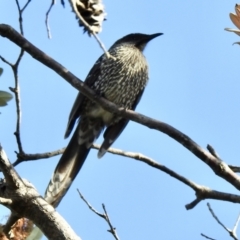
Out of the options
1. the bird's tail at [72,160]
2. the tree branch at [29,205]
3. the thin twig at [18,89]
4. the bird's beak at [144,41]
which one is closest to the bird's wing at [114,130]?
the bird's tail at [72,160]

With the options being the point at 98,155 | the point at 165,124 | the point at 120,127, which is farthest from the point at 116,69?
the point at 165,124

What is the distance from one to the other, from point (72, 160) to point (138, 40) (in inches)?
68.2

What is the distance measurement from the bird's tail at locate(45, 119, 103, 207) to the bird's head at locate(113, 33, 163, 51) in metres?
1.04

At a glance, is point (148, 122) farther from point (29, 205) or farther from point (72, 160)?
point (72, 160)

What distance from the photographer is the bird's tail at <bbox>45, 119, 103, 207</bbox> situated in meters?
4.07

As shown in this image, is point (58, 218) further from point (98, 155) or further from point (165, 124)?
point (98, 155)

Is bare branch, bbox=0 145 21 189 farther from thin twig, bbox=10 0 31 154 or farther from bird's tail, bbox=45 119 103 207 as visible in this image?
bird's tail, bbox=45 119 103 207

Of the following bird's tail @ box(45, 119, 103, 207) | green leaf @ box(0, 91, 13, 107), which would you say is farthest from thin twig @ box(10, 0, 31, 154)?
bird's tail @ box(45, 119, 103, 207)

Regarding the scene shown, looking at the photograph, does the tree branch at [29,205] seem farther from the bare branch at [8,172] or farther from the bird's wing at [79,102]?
the bird's wing at [79,102]

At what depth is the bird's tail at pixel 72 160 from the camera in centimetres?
407

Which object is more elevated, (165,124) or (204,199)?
(165,124)

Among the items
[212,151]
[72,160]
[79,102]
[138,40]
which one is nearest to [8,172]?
[212,151]

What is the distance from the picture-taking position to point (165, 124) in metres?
2.56

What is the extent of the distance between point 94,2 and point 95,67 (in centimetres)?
270
